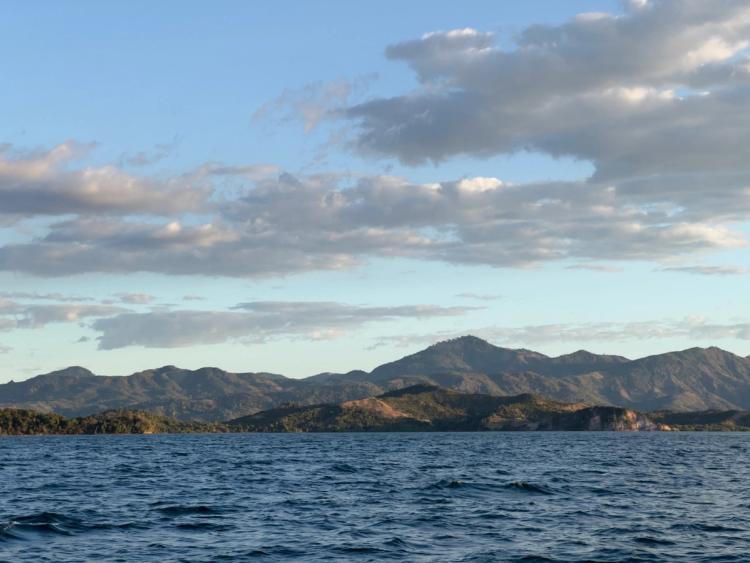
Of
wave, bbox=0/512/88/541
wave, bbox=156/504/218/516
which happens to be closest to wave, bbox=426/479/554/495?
wave, bbox=156/504/218/516

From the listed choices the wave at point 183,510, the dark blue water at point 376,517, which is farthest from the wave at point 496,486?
the wave at point 183,510

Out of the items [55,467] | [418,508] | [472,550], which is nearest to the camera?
[472,550]

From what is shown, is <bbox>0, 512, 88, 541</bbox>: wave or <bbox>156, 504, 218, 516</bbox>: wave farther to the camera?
<bbox>156, 504, 218, 516</bbox>: wave

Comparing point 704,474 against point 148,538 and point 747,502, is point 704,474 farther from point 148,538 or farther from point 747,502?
point 148,538

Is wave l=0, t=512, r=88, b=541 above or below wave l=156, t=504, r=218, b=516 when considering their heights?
above

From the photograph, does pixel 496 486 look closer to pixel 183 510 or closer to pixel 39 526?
pixel 183 510

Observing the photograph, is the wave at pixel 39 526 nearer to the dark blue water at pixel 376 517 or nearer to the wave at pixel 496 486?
the dark blue water at pixel 376 517

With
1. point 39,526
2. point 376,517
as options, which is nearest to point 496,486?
point 376,517

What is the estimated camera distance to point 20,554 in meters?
62.8

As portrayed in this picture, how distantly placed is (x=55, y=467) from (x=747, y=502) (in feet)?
409

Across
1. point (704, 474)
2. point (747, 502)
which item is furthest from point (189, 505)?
point (704, 474)

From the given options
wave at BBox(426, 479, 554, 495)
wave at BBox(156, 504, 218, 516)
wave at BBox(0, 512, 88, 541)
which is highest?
wave at BBox(0, 512, 88, 541)

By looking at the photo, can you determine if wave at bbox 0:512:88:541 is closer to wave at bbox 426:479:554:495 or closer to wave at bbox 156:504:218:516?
wave at bbox 156:504:218:516

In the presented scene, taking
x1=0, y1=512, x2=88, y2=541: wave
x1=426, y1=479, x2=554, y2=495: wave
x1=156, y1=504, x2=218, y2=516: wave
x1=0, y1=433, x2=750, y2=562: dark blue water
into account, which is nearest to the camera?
x1=0, y1=433, x2=750, y2=562: dark blue water
